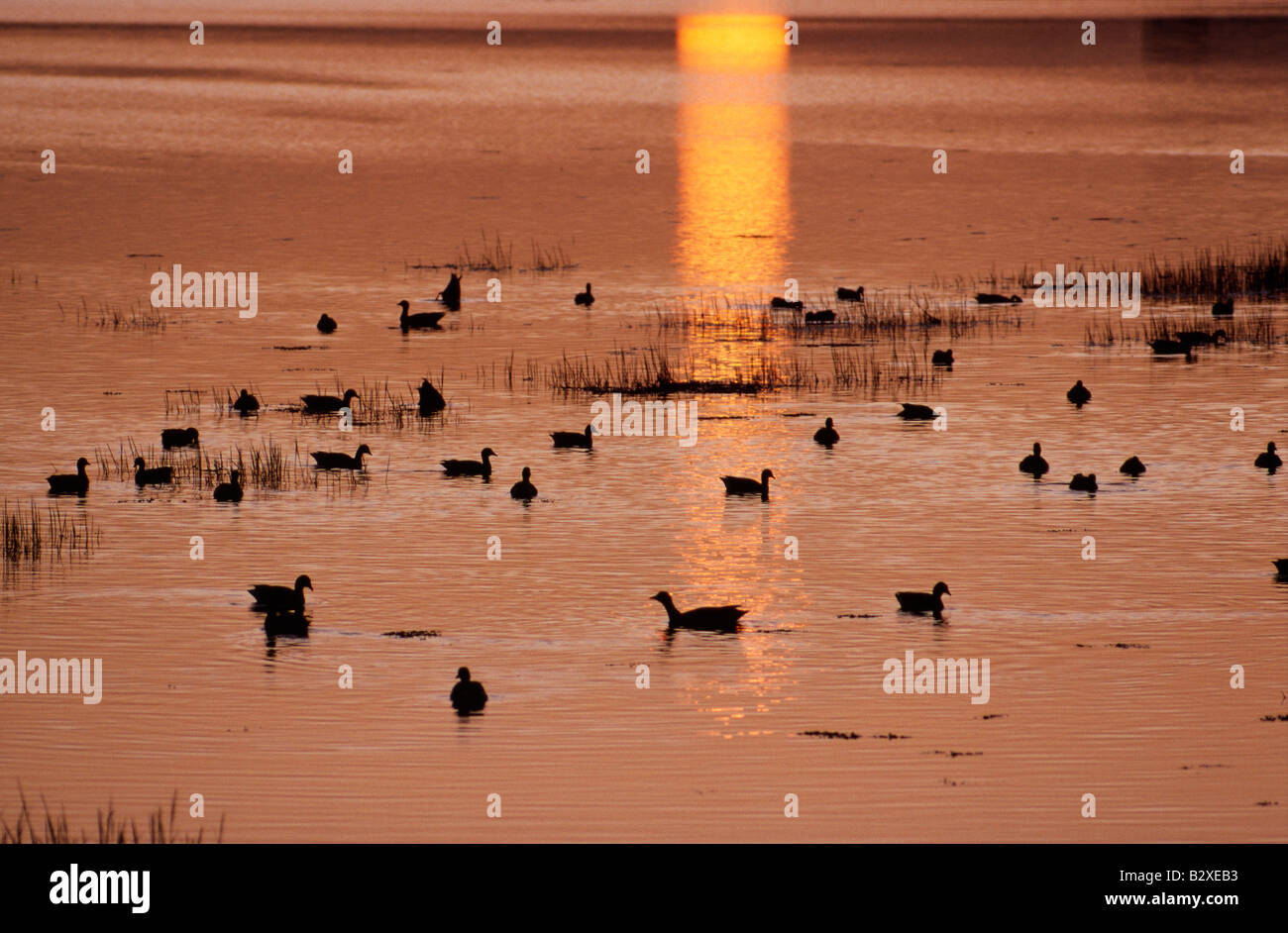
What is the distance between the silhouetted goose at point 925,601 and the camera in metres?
26.0

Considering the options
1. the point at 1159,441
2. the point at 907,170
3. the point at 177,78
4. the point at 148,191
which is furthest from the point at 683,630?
the point at 177,78

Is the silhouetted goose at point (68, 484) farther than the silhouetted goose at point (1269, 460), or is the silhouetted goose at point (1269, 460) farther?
the silhouetted goose at point (1269, 460)

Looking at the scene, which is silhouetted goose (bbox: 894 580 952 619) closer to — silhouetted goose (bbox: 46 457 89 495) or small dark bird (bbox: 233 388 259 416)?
silhouetted goose (bbox: 46 457 89 495)

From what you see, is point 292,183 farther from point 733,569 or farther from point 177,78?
point 177,78

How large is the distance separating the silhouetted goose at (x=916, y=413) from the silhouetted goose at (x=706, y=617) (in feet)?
52.7

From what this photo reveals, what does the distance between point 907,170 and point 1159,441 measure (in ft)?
220

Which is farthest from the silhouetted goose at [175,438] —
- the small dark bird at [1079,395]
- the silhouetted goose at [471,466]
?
the small dark bird at [1079,395]

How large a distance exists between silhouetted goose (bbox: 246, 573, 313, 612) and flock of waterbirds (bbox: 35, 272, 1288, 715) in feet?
0.04

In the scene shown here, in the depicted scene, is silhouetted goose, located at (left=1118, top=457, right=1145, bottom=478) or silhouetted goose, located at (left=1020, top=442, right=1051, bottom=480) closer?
silhouetted goose, located at (left=1020, top=442, right=1051, bottom=480)

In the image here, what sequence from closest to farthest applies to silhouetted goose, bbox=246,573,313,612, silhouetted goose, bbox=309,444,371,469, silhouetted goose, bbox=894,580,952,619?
silhouetted goose, bbox=246,573,313,612
silhouetted goose, bbox=894,580,952,619
silhouetted goose, bbox=309,444,371,469

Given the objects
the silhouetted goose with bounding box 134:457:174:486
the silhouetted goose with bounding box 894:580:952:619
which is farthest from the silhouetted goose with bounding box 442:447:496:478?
the silhouetted goose with bounding box 894:580:952:619

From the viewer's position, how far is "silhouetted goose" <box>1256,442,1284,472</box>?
118 feet

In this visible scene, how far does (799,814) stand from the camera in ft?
63.2

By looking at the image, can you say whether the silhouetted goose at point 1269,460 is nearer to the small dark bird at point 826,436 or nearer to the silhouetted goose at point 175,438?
the small dark bird at point 826,436
